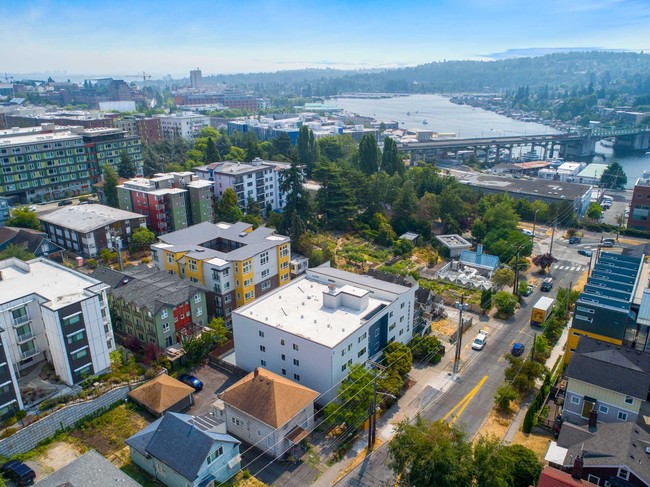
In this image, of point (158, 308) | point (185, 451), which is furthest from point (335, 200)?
point (185, 451)

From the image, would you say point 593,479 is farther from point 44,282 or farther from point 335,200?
point 335,200

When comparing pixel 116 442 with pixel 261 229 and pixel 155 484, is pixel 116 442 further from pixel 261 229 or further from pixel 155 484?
pixel 261 229

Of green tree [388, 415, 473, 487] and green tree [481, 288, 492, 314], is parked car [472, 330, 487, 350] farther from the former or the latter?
green tree [388, 415, 473, 487]

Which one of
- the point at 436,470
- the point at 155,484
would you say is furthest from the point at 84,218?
the point at 436,470

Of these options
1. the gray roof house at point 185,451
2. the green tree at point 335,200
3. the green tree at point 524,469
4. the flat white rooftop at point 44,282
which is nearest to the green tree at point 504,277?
the green tree at point 335,200

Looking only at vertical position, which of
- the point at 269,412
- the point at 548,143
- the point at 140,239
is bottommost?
the point at 548,143

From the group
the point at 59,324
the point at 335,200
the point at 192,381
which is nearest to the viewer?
the point at 59,324
